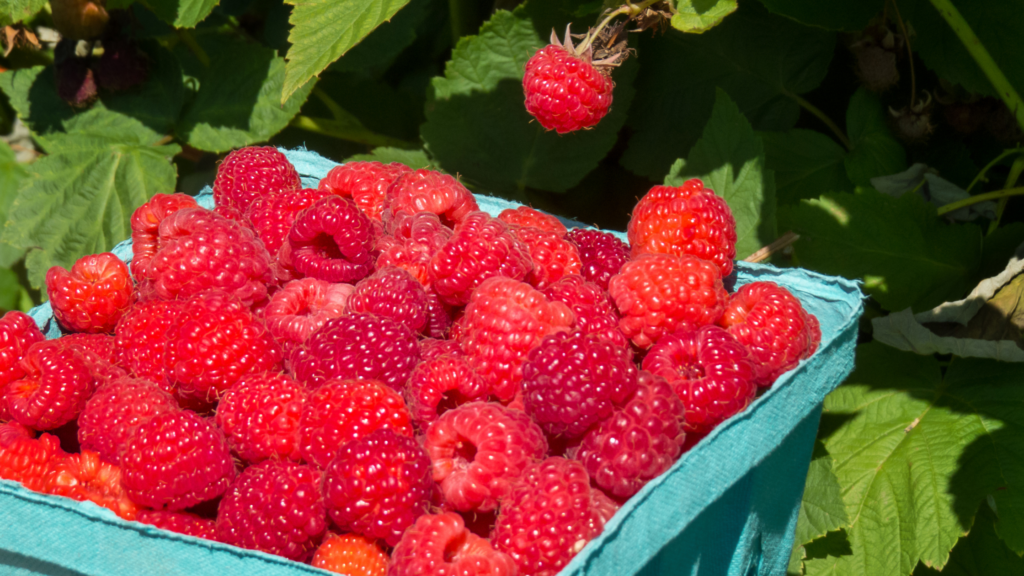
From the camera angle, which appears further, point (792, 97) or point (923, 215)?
point (792, 97)

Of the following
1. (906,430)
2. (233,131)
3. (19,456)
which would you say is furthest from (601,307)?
(233,131)

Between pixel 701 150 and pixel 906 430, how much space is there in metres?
0.56

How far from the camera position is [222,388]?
1060mm

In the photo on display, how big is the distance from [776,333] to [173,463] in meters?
0.72

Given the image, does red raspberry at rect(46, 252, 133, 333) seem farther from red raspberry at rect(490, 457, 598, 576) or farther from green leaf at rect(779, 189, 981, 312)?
green leaf at rect(779, 189, 981, 312)

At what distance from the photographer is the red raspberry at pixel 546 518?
0.81 metres

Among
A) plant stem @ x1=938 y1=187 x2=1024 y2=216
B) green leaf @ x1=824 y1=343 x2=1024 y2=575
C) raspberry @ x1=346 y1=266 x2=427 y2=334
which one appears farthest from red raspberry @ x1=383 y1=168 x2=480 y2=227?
plant stem @ x1=938 y1=187 x2=1024 y2=216

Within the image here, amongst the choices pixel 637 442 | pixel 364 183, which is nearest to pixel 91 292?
pixel 364 183

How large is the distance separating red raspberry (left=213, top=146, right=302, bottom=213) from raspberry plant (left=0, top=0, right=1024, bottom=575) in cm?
10

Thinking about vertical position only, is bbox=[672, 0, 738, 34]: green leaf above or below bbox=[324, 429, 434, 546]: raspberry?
above

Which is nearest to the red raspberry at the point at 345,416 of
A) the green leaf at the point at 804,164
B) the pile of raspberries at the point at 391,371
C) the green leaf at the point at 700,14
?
the pile of raspberries at the point at 391,371

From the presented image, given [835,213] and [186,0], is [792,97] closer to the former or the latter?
[835,213]

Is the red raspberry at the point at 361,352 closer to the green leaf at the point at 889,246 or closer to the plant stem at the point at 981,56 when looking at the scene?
the green leaf at the point at 889,246

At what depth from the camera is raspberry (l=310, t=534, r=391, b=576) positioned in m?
0.87
